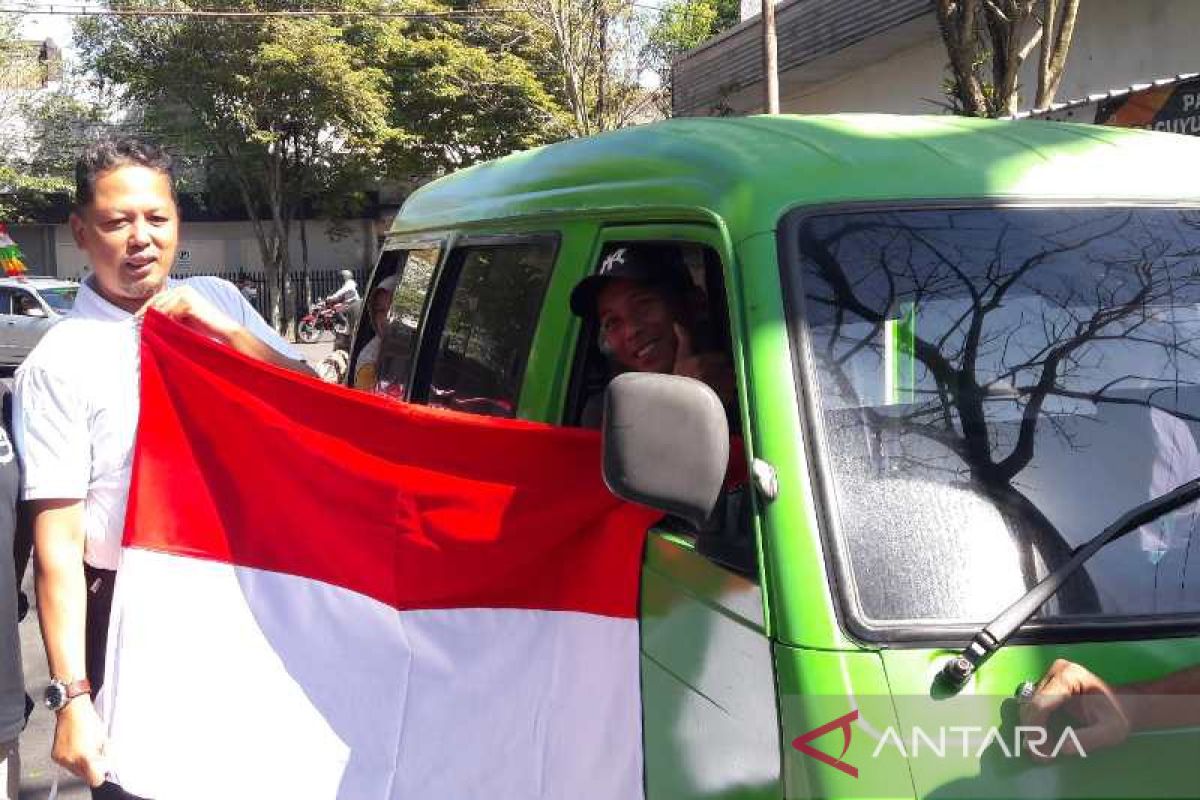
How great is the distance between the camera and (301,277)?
39.5 metres

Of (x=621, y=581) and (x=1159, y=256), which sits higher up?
(x=1159, y=256)

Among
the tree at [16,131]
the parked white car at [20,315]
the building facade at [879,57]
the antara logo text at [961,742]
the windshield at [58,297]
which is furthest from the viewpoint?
the tree at [16,131]

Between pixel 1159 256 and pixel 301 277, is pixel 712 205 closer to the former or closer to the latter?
pixel 1159 256

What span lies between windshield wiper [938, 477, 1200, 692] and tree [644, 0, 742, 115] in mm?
19122

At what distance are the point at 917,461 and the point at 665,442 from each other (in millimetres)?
433

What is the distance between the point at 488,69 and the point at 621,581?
104 feet

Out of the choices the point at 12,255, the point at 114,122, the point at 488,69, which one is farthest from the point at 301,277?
the point at 12,255

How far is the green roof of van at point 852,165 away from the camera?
98.7 inches

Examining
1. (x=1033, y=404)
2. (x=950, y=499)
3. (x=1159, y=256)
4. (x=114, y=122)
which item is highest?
(x=114, y=122)

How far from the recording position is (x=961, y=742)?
6.39 ft

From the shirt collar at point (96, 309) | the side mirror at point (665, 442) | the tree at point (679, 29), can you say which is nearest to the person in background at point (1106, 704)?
the side mirror at point (665, 442)

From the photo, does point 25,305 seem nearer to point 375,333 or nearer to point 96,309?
point 375,333

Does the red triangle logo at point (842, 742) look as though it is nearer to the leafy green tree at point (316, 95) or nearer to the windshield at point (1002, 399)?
the windshield at point (1002, 399)

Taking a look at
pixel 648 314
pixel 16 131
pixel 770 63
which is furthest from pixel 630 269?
pixel 16 131
